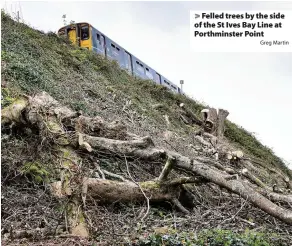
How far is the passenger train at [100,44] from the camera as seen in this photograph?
20594 mm

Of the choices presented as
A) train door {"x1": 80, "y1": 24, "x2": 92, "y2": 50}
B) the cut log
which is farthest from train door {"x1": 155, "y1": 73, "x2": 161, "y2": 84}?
train door {"x1": 80, "y1": 24, "x2": 92, "y2": 50}

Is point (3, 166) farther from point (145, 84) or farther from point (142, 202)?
point (145, 84)

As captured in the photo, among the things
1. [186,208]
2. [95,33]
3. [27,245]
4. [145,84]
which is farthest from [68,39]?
[27,245]

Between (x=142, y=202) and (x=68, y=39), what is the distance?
51.9 feet

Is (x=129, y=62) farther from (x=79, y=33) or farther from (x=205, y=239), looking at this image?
(x=205, y=239)

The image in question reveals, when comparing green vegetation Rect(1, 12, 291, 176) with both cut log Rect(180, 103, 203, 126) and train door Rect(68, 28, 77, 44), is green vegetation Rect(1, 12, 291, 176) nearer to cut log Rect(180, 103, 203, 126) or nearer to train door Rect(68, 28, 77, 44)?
cut log Rect(180, 103, 203, 126)

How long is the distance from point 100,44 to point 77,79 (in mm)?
6133

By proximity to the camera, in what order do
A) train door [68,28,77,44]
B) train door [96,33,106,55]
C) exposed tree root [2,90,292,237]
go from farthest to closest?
train door [96,33,106,55] < train door [68,28,77,44] < exposed tree root [2,90,292,237]

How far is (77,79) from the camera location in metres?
15.8

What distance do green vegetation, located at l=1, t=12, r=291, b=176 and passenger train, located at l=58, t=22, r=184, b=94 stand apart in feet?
3.49

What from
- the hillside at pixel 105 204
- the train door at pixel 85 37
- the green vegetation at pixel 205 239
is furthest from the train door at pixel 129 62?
the green vegetation at pixel 205 239

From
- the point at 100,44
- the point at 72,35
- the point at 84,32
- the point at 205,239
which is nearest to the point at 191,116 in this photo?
the point at 100,44

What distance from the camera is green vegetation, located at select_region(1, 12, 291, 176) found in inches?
445

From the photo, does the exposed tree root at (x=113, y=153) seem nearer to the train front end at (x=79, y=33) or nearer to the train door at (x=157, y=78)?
the train front end at (x=79, y=33)
